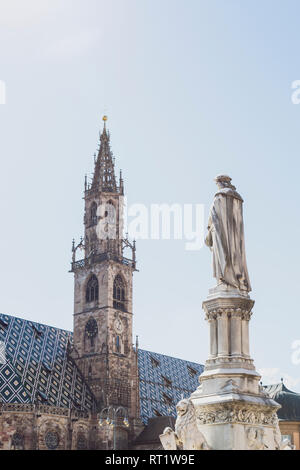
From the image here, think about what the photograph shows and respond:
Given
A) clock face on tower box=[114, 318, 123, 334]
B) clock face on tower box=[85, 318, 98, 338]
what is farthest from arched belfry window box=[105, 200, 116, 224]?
clock face on tower box=[85, 318, 98, 338]

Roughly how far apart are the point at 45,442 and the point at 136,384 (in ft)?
38.5

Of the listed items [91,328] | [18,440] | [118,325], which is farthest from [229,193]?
[91,328]

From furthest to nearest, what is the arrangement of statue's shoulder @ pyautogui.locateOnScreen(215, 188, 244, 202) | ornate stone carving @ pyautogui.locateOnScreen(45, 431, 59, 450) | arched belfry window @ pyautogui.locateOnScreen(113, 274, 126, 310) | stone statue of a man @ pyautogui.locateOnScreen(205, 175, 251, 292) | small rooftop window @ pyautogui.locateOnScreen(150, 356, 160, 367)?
small rooftop window @ pyautogui.locateOnScreen(150, 356, 160, 367)
arched belfry window @ pyautogui.locateOnScreen(113, 274, 126, 310)
ornate stone carving @ pyautogui.locateOnScreen(45, 431, 59, 450)
statue's shoulder @ pyautogui.locateOnScreen(215, 188, 244, 202)
stone statue of a man @ pyautogui.locateOnScreen(205, 175, 251, 292)

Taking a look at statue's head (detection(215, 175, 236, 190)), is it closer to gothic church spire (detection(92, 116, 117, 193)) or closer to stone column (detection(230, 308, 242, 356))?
stone column (detection(230, 308, 242, 356))

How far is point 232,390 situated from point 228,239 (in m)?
3.15

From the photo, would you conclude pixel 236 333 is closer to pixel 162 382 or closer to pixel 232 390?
pixel 232 390

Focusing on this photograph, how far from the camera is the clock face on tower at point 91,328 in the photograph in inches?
2579

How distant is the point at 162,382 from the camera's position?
7481 centimetres

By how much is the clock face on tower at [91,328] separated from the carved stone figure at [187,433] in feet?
171

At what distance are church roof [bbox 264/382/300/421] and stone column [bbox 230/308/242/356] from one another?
109 ft

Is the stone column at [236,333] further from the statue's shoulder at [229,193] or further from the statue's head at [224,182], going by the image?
the statue's head at [224,182]

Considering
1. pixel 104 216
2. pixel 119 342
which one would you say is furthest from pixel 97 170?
pixel 119 342

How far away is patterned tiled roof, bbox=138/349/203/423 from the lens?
69875mm

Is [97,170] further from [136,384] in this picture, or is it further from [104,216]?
[136,384]
